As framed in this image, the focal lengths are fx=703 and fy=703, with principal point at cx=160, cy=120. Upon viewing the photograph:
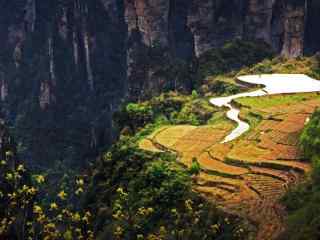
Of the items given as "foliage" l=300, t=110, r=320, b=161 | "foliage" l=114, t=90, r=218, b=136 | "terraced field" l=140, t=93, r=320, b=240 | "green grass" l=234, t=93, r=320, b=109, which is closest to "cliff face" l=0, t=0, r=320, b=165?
"foliage" l=114, t=90, r=218, b=136

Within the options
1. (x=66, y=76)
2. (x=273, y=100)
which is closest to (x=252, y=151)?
(x=273, y=100)

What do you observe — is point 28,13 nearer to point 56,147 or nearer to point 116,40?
point 116,40

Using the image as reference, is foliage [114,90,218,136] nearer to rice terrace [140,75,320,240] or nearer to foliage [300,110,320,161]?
rice terrace [140,75,320,240]

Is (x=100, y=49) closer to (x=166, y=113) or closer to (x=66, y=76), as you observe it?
(x=66, y=76)

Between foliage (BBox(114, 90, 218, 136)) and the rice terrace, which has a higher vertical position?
the rice terrace

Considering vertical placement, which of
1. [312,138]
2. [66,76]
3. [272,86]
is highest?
[312,138]

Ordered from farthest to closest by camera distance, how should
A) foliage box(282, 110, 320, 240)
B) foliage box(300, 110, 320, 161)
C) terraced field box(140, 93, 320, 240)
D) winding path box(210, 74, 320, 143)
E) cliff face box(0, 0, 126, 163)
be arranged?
1. cliff face box(0, 0, 126, 163)
2. winding path box(210, 74, 320, 143)
3. foliage box(300, 110, 320, 161)
4. terraced field box(140, 93, 320, 240)
5. foliage box(282, 110, 320, 240)

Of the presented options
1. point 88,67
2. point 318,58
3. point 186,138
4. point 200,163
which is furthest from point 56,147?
point 200,163
